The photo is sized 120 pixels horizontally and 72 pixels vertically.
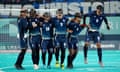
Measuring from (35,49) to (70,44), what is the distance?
4.72 feet

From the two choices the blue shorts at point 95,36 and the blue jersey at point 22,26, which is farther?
the blue shorts at point 95,36

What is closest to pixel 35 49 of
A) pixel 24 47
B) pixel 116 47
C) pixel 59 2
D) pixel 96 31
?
pixel 24 47

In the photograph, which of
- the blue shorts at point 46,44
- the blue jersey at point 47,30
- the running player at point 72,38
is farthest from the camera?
the running player at point 72,38

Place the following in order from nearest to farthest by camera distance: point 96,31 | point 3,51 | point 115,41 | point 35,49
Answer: point 35,49, point 96,31, point 3,51, point 115,41

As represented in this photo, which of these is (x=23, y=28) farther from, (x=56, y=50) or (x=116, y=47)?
(x=116, y=47)

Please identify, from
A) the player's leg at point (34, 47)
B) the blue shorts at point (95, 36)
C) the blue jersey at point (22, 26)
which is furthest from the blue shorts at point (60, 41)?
the blue shorts at point (95, 36)

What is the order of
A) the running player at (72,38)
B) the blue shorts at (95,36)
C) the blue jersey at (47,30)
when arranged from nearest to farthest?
the blue jersey at (47,30) < the running player at (72,38) < the blue shorts at (95,36)

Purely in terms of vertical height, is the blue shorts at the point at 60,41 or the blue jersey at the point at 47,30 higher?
the blue jersey at the point at 47,30

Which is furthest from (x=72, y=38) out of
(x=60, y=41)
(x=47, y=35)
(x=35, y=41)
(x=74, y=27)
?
(x=35, y=41)

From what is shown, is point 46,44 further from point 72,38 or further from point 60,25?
point 72,38

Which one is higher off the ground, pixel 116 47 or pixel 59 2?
pixel 59 2

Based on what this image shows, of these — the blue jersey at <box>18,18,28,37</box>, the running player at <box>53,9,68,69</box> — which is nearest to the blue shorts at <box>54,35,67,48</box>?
the running player at <box>53,9,68,69</box>

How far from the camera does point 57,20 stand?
59.3 ft

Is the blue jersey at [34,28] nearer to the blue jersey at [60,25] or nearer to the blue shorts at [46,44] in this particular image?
the blue shorts at [46,44]
